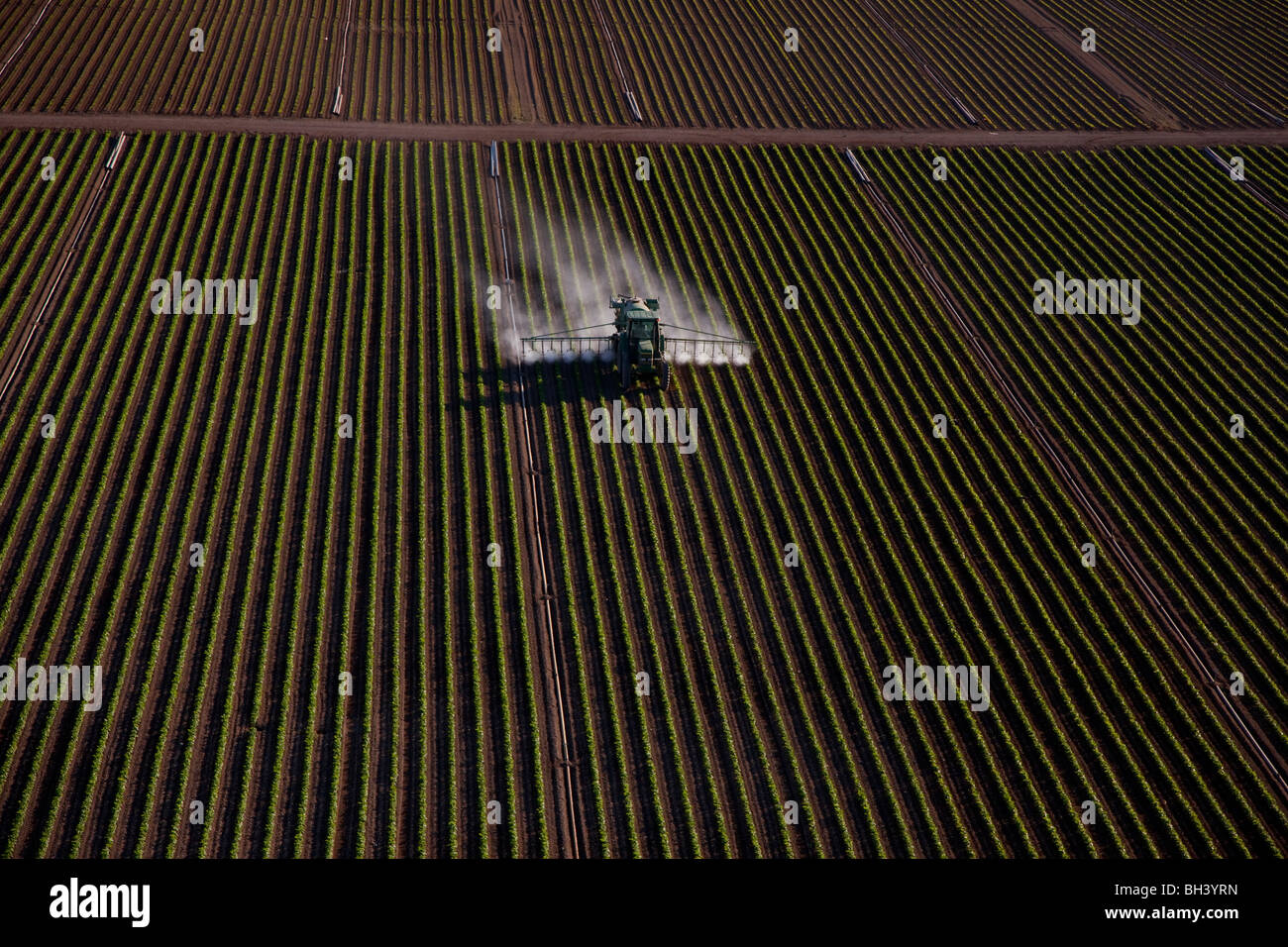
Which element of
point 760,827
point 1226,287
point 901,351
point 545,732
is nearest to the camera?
point 760,827

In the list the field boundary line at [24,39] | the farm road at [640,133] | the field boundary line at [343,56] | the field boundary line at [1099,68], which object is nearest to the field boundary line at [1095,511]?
the farm road at [640,133]

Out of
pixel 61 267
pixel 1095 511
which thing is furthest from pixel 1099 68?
pixel 61 267

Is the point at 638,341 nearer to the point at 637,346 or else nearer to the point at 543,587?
the point at 637,346

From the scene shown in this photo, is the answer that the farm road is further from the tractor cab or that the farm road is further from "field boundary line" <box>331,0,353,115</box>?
the tractor cab

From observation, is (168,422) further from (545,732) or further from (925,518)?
(925,518)

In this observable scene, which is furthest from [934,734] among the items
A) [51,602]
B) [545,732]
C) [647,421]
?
[51,602]

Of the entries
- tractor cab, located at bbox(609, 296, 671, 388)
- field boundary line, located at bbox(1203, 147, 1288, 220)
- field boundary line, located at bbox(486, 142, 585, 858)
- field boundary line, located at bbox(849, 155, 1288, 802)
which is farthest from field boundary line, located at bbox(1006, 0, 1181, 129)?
field boundary line, located at bbox(486, 142, 585, 858)
